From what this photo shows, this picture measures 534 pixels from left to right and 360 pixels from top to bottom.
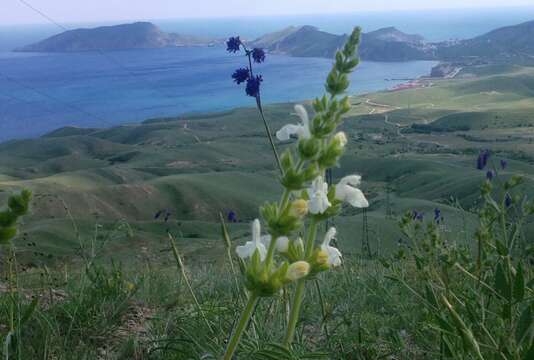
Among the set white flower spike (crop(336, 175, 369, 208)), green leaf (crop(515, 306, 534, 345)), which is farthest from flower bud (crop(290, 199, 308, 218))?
green leaf (crop(515, 306, 534, 345))

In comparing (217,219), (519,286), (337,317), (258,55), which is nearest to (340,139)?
(519,286)

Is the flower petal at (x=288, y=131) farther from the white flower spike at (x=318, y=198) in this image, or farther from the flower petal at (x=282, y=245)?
the flower petal at (x=282, y=245)

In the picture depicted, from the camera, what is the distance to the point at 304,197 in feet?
5.02

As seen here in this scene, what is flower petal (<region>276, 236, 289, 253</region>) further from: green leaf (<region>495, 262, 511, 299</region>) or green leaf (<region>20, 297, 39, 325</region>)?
green leaf (<region>20, 297, 39, 325</region>)

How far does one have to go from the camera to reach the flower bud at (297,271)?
4.25ft

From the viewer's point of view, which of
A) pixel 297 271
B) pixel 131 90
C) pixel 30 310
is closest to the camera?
pixel 297 271

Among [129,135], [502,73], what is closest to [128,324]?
[129,135]

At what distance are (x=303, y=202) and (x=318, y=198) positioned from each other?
0.16 m

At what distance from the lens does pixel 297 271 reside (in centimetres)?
133

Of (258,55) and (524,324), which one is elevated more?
(258,55)

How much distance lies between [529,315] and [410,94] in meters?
142

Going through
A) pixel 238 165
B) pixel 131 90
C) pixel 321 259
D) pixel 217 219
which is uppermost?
pixel 321 259

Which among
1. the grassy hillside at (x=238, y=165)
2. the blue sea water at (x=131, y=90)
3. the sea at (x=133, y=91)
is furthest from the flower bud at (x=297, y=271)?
the sea at (x=133, y=91)

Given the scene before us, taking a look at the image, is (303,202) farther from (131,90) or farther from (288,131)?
(131,90)
